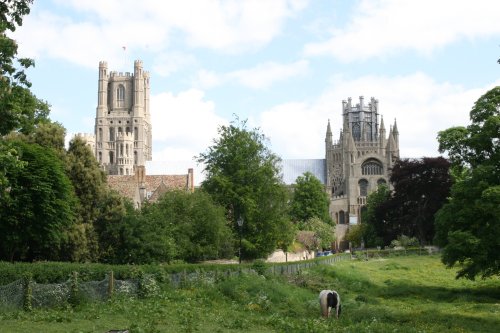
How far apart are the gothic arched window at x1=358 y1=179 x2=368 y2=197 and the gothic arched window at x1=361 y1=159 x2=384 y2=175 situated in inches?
76.7

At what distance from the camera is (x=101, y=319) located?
18.1 meters

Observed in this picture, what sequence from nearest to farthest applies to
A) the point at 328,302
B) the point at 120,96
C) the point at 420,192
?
the point at 328,302 < the point at 420,192 < the point at 120,96

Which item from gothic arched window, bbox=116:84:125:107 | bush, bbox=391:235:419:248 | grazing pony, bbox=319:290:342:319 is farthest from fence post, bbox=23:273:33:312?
gothic arched window, bbox=116:84:125:107

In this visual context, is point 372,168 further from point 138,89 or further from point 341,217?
point 138,89

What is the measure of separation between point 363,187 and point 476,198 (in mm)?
105080

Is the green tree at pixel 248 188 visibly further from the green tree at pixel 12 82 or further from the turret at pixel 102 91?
the turret at pixel 102 91

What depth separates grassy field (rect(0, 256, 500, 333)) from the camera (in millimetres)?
17703

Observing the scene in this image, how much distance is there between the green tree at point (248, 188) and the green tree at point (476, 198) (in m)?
16.0

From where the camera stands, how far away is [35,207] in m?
31.4

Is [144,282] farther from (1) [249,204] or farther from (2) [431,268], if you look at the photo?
(2) [431,268]

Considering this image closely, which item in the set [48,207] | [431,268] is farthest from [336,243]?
[48,207]

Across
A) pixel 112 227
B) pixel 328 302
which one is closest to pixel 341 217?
pixel 112 227

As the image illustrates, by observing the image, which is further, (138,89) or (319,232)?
(138,89)

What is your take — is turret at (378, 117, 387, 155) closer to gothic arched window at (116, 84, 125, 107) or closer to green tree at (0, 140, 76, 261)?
gothic arched window at (116, 84, 125, 107)
